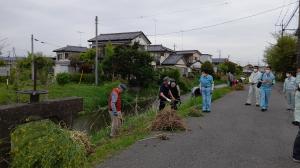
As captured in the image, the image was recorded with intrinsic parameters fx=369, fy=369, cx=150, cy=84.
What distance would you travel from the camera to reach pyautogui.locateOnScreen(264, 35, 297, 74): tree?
142 feet

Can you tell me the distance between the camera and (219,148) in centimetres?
775

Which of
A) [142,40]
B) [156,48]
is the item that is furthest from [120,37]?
[156,48]

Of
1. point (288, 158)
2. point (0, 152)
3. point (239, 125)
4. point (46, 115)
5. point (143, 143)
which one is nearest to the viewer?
point (0, 152)

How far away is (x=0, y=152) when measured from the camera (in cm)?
614

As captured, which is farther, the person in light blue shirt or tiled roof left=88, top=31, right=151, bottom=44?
tiled roof left=88, top=31, right=151, bottom=44

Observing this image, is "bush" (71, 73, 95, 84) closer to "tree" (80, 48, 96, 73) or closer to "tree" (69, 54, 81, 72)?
"tree" (80, 48, 96, 73)

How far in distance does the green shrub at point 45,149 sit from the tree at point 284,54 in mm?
41272

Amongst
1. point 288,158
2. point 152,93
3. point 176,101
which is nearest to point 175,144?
point 288,158

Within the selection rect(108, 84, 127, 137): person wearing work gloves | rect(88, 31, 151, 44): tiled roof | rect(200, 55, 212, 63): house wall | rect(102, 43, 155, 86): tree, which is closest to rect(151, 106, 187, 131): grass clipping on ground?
rect(108, 84, 127, 137): person wearing work gloves

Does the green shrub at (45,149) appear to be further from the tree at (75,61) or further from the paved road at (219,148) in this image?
the tree at (75,61)

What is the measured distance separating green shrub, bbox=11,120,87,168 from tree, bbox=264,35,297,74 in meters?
41.3

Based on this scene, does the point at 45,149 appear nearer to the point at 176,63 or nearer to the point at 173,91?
the point at 173,91

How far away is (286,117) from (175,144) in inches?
244

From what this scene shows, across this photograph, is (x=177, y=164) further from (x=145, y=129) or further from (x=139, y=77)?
(x=139, y=77)
